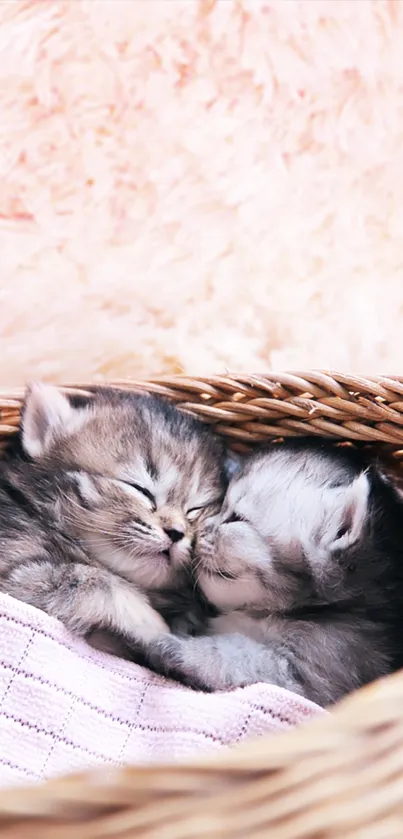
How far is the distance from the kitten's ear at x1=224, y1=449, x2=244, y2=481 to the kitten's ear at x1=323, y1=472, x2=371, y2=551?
0.80ft

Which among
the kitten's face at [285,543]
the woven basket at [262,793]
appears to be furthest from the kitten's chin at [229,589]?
the woven basket at [262,793]

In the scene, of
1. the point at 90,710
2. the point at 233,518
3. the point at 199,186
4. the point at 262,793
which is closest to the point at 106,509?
the point at 233,518

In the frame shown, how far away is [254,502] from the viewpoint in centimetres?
137

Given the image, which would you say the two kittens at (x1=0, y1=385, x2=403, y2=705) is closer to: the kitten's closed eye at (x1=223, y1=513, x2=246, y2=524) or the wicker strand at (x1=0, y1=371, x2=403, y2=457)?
the kitten's closed eye at (x1=223, y1=513, x2=246, y2=524)

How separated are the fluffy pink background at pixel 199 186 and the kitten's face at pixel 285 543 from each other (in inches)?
37.5

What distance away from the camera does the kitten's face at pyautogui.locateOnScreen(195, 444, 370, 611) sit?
1271 millimetres

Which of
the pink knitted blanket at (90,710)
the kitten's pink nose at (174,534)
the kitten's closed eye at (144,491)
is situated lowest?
the pink knitted blanket at (90,710)

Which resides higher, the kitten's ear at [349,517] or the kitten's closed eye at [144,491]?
the kitten's ear at [349,517]

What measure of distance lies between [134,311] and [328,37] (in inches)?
38.6

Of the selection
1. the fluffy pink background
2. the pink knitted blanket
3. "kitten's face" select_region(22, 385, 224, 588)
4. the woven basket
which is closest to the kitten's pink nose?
"kitten's face" select_region(22, 385, 224, 588)

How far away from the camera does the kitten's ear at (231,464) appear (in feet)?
4.96

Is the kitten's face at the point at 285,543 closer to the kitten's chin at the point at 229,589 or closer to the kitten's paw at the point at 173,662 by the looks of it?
the kitten's chin at the point at 229,589

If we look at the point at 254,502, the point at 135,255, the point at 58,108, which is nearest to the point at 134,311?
the point at 135,255

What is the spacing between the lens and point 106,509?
133cm
